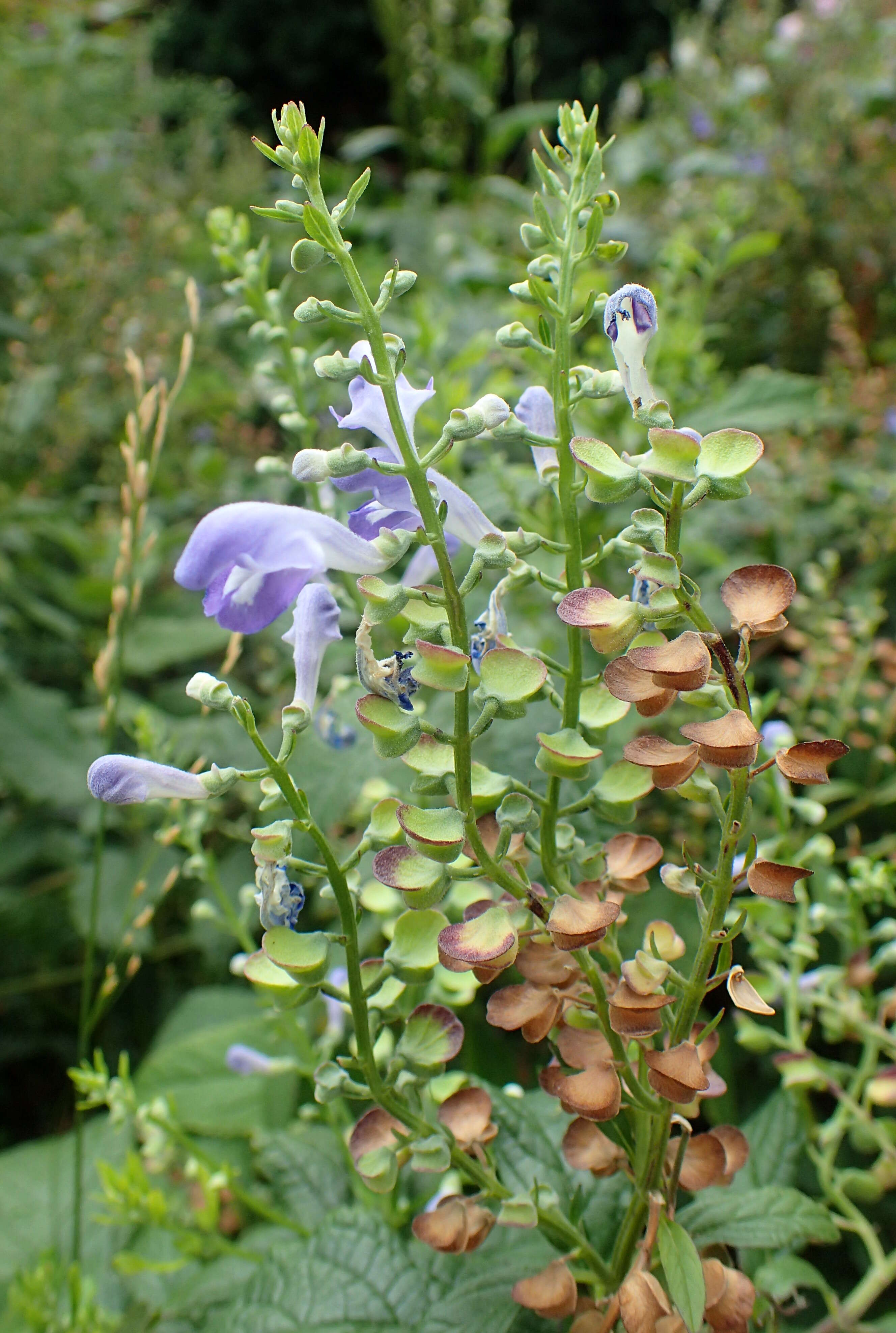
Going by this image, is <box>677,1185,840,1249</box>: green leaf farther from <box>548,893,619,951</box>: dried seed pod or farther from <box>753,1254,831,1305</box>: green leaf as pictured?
<box>548,893,619,951</box>: dried seed pod

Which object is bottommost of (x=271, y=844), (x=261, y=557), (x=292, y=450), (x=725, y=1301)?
(x=725, y=1301)

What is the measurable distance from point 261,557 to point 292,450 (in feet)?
5.25

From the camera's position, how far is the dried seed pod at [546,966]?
424 millimetres

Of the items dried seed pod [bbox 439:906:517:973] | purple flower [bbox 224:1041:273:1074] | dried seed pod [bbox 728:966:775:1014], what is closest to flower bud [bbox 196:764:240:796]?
dried seed pod [bbox 439:906:517:973]

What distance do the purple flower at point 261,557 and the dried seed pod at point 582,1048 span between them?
22cm

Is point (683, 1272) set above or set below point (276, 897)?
below

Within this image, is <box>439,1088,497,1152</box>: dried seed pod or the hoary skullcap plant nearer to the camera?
the hoary skullcap plant

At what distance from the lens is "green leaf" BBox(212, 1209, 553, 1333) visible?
1.58 feet

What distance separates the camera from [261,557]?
0.39 meters

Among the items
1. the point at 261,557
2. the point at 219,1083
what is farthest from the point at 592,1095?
the point at 219,1083

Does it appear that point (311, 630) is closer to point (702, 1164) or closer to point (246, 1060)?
point (702, 1164)

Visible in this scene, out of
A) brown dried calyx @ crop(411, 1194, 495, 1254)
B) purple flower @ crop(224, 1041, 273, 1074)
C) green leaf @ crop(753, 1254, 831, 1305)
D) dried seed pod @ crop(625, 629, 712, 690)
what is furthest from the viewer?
purple flower @ crop(224, 1041, 273, 1074)

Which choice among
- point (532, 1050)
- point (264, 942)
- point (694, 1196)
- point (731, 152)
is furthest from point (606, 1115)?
point (731, 152)

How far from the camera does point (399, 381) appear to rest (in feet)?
1.59
